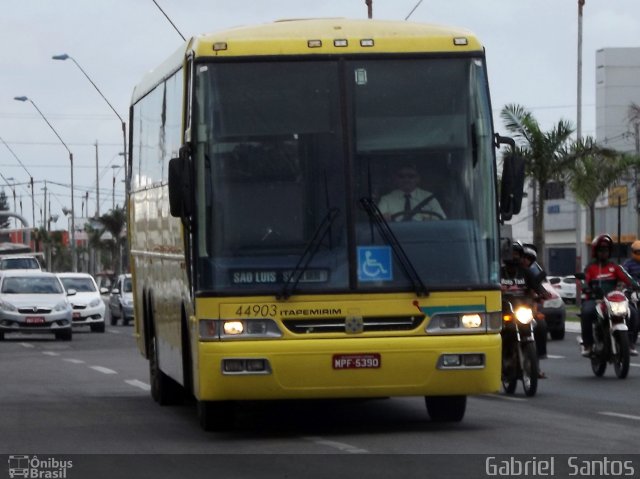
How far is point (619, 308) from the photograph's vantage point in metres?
20.3

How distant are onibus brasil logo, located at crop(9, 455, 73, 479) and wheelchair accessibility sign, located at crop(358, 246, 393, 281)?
2.80 metres

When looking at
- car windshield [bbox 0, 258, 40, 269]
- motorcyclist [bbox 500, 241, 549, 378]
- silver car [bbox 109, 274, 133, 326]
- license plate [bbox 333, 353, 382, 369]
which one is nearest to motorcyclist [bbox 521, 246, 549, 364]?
motorcyclist [bbox 500, 241, 549, 378]

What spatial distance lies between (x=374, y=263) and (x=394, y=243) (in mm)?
220

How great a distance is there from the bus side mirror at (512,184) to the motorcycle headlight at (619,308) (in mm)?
6645

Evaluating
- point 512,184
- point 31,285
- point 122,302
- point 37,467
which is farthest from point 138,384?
point 122,302

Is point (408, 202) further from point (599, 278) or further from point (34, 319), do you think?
point (34, 319)

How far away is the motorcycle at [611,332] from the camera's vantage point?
20312mm

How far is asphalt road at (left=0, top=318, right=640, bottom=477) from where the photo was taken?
13055 mm

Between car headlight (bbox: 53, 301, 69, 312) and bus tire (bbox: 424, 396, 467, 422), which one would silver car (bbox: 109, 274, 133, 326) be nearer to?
car headlight (bbox: 53, 301, 69, 312)

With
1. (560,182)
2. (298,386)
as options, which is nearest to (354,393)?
(298,386)

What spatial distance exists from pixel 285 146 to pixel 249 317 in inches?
53.4

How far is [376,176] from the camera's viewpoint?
45.1ft

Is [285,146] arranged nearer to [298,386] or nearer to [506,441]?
[298,386]

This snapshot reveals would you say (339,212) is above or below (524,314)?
above
